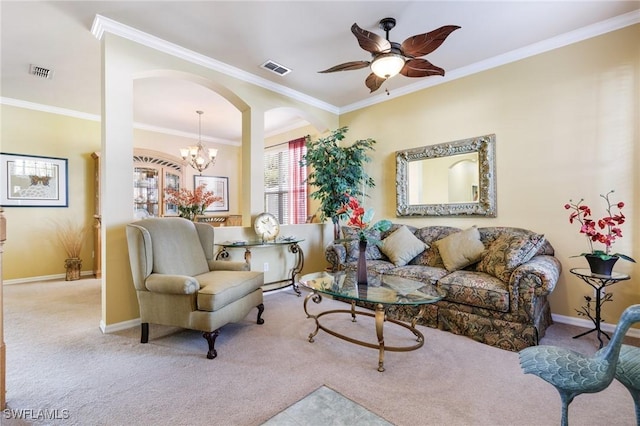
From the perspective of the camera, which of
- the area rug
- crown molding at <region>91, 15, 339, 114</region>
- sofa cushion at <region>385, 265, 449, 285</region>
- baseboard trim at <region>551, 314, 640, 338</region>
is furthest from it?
sofa cushion at <region>385, 265, 449, 285</region>

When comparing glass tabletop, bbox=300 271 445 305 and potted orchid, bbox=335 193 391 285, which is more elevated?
potted orchid, bbox=335 193 391 285

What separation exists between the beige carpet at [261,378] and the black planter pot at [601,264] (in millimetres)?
622

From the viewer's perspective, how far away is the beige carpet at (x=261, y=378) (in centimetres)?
159

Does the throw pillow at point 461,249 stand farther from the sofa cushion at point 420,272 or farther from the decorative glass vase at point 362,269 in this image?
the decorative glass vase at point 362,269

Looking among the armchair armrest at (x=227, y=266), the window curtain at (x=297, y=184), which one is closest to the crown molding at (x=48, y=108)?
the window curtain at (x=297, y=184)

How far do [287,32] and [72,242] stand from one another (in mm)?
4970

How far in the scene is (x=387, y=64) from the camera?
255cm

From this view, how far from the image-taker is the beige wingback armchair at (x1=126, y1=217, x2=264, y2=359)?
2264 mm

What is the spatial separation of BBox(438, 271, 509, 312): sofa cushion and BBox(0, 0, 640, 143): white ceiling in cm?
241

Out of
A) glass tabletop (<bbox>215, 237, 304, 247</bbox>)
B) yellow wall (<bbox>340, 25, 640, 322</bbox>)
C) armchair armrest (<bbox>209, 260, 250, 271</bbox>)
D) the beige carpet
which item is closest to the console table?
glass tabletop (<bbox>215, 237, 304, 247</bbox>)

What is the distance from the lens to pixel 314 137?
555cm

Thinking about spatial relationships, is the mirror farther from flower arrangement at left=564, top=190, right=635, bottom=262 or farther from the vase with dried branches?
the vase with dried branches

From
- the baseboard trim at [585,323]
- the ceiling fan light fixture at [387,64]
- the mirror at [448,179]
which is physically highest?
the ceiling fan light fixture at [387,64]

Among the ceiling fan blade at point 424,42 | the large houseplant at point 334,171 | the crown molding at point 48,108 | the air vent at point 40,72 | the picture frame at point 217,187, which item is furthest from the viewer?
the picture frame at point 217,187
